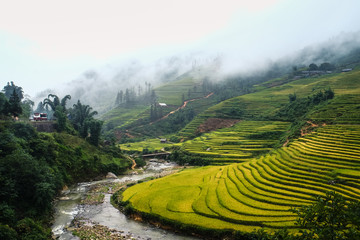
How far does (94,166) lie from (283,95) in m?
89.8

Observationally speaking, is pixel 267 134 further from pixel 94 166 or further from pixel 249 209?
pixel 94 166

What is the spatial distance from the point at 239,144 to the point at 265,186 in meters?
31.7

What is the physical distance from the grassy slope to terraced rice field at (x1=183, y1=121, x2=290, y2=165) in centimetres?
1090

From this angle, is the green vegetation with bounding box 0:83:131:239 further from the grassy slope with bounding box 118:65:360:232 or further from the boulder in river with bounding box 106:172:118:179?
the grassy slope with bounding box 118:65:360:232

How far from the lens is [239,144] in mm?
65938

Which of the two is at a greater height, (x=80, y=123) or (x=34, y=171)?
(x=80, y=123)

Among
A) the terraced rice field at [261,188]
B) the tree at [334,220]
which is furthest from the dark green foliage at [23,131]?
the tree at [334,220]

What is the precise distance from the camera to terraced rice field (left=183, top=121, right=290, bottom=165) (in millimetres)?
59094

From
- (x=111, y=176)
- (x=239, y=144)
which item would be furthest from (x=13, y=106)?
(x=239, y=144)

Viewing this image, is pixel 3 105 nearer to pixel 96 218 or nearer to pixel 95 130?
pixel 95 130

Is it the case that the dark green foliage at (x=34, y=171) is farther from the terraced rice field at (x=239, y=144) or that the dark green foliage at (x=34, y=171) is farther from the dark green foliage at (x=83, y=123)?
the terraced rice field at (x=239, y=144)

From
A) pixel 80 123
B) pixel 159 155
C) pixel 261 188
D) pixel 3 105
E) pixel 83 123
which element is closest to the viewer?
pixel 261 188

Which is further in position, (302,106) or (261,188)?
(302,106)

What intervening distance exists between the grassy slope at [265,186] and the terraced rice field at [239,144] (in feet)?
35.8
